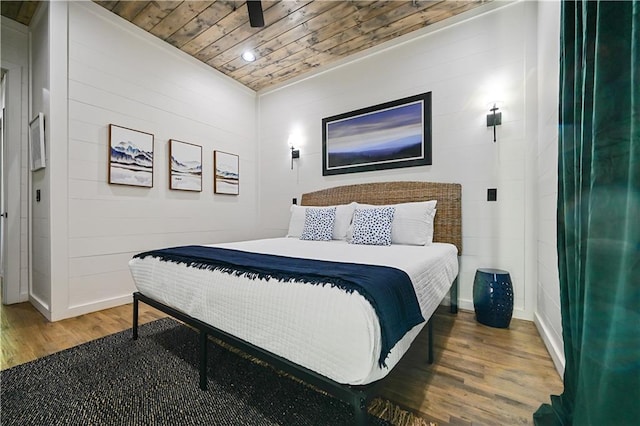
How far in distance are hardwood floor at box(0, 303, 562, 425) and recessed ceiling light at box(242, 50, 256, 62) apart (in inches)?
123

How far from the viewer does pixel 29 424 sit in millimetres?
1209

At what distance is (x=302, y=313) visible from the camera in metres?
1.03

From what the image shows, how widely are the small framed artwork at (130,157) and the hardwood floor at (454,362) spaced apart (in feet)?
4.45

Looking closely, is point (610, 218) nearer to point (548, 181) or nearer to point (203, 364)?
point (548, 181)

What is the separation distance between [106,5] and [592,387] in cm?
432

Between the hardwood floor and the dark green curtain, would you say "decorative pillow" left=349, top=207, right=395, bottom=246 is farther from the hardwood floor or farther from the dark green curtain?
the dark green curtain

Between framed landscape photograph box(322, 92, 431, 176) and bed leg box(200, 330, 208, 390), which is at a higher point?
framed landscape photograph box(322, 92, 431, 176)

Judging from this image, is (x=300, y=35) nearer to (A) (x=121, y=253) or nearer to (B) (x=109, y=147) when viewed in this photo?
(B) (x=109, y=147)

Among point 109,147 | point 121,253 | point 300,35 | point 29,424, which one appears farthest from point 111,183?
point 300,35

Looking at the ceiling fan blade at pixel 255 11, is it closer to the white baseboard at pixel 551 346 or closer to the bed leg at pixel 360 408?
the bed leg at pixel 360 408

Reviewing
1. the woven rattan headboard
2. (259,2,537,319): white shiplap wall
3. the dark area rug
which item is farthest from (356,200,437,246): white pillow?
the dark area rug

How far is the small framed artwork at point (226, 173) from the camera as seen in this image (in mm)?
3766

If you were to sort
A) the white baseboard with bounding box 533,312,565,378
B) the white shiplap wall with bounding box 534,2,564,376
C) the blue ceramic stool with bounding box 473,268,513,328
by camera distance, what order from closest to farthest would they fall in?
the white baseboard with bounding box 533,312,565,378, the white shiplap wall with bounding box 534,2,564,376, the blue ceramic stool with bounding box 473,268,513,328

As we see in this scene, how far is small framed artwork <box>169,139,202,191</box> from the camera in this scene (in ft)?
10.6
